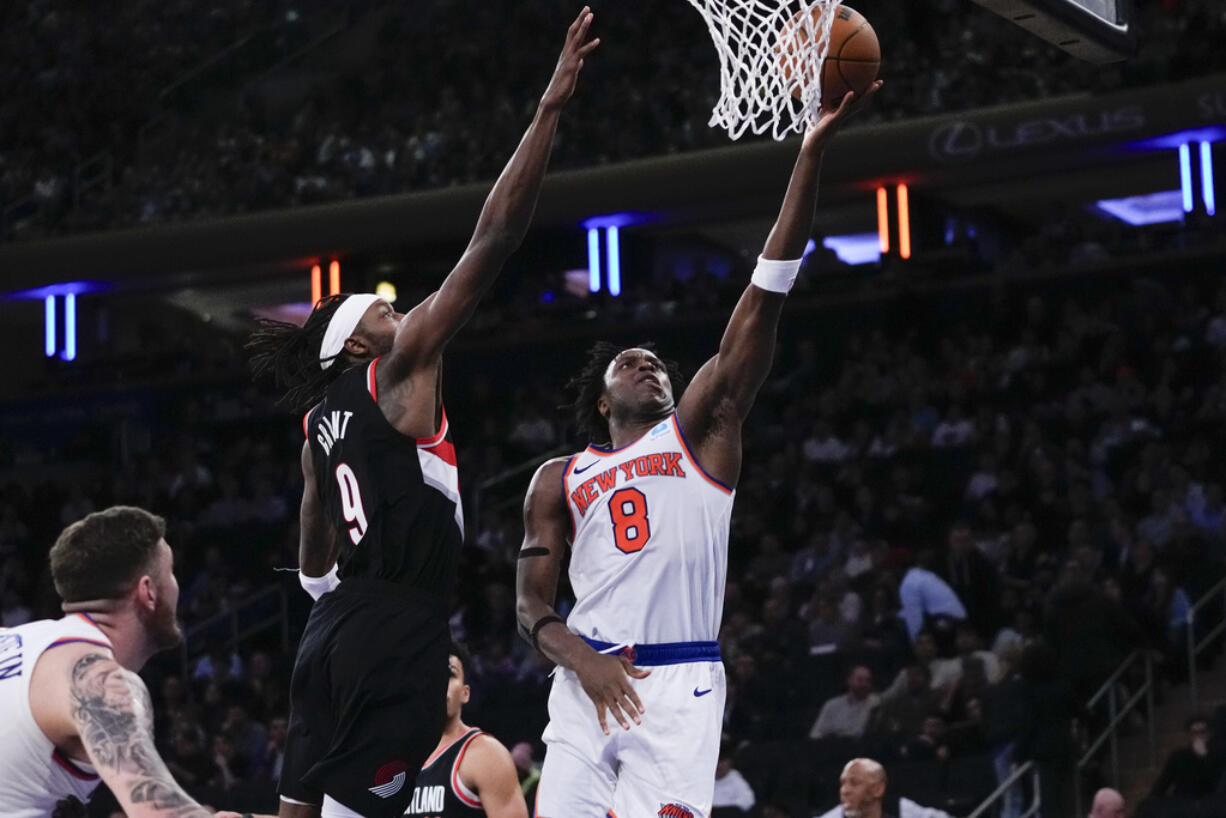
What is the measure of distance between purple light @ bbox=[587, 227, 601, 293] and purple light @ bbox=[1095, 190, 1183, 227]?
18.1 feet

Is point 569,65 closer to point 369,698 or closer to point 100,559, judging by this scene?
point 369,698

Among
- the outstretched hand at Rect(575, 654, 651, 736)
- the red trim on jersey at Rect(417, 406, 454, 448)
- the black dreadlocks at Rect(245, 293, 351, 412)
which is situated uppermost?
the black dreadlocks at Rect(245, 293, 351, 412)

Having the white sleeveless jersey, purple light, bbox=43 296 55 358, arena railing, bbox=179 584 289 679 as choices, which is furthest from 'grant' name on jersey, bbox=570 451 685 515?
purple light, bbox=43 296 55 358

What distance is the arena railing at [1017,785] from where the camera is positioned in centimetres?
951

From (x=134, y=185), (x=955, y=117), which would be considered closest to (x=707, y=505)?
(x=955, y=117)

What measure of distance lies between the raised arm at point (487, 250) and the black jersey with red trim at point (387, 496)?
18 centimetres

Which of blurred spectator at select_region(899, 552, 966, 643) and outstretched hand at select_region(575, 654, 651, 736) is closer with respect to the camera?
outstretched hand at select_region(575, 654, 651, 736)

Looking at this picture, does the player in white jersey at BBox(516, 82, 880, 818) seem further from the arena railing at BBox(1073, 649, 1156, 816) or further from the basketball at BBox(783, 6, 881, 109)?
the arena railing at BBox(1073, 649, 1156, 816)

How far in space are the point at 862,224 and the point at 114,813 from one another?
10.9 meters

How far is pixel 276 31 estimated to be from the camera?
2244cm

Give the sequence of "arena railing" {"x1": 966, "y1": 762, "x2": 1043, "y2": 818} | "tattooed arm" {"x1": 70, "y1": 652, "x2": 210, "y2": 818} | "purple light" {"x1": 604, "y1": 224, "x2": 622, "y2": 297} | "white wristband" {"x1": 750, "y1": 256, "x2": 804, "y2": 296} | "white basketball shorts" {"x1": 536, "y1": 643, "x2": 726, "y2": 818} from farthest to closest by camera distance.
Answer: "purple light" {"x1": 604, "y1": 224, "x2": 622, "y2": 297}
"arena railing" {"x1": 966, "y1": 762, "x2": 1043, "y2": 818}
"white wristband" {"x1": 750, "y1": 256, "x2": 804, "y2": 296}
"white basketball shorts" {"x1": 536, "y1": 643, "x2": 726, "y2": 818}
"tattooed arm" {"x1": 70, "y1": 652, "x2": 210, "y2": 818}

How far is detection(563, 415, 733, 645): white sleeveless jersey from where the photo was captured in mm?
5371

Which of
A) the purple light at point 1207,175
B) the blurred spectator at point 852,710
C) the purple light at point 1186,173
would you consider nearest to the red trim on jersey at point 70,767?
the blurred spectator at point 852,710

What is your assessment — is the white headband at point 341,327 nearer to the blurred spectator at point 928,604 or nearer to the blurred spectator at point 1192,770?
the blurred spectator at point 1192,770
